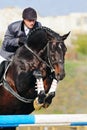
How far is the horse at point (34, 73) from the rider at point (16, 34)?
0.08 metres

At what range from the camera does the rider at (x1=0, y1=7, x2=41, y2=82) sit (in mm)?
6344

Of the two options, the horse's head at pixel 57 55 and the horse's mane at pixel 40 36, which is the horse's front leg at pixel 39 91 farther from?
the horse's mane at pixel 40 36

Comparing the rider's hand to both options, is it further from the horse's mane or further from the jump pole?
the jump pole

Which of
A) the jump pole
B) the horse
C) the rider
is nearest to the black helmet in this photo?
the rider

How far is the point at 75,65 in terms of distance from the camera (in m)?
25.7

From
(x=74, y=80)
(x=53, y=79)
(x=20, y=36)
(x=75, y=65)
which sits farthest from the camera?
(x=75, y=65)

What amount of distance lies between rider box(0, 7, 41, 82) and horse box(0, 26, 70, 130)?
→ 8 cm

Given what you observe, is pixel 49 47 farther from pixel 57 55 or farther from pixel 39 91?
pixel 39 91

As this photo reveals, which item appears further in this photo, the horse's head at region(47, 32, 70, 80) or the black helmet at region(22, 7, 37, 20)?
the black helmet at region(22, 7, 37, 20)

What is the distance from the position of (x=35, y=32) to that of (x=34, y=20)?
180 mm

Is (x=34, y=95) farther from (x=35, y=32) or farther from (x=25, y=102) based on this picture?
(x=35, y=32)

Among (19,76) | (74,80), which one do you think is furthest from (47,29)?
(74,80)

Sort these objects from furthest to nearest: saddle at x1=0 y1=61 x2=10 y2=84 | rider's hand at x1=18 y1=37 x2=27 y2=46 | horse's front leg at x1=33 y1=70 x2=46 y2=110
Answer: saddle at x1=0 y1=61 x2=10 y2=84 → rider's hand at x1=18 y1=37 x2=27 y2=46 → horse's front leg at x1=33 y1=70 x2=46 y2=110

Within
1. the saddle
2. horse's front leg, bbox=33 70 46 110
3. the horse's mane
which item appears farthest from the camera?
the saddle
